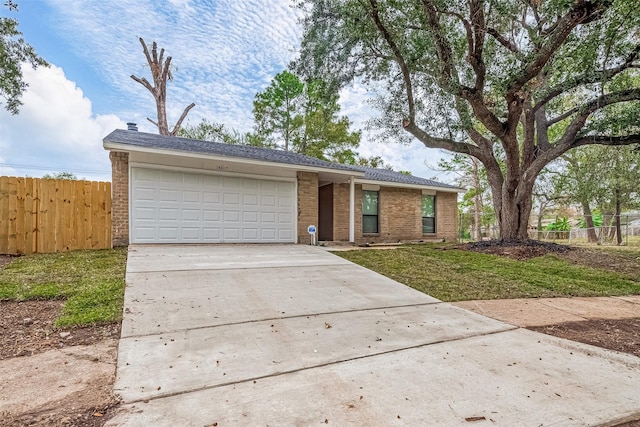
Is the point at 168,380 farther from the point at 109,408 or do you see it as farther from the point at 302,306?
the point at 302,306

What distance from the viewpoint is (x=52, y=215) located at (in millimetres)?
7824

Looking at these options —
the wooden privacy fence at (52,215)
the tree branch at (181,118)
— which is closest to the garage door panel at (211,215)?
the wooden privacy fence at (52,215)

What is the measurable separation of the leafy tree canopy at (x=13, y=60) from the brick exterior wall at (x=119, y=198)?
5532mm

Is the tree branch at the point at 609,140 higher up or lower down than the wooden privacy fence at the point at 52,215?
higher up

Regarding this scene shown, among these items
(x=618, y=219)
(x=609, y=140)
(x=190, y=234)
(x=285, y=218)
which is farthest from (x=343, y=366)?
(x=618, y=219)

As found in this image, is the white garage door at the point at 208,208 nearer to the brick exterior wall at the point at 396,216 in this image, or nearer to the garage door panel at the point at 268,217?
the garage door panel at the point at 268,217

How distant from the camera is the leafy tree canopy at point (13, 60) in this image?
10.2 m

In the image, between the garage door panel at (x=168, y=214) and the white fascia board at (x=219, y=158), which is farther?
the garage door panel at (x=168, y=214)

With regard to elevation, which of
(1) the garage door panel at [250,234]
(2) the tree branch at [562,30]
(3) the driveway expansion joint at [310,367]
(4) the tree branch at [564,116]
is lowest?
(3) the driveway expansion joint at [310,367]

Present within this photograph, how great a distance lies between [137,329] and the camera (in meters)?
3.30

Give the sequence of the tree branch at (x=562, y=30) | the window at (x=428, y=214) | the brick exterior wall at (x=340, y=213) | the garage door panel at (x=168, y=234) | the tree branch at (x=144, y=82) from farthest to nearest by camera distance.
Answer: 1. the tree branch at (x=144, y=82)
2. the window at (x=428, y=214)
3. the brick exterior wall at (x=340, y=213)
4. the garage door panel at (x=168, y=234)
5. the tree branch at (x=562, y=30)

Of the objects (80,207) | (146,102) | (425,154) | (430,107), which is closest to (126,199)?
(80,207)

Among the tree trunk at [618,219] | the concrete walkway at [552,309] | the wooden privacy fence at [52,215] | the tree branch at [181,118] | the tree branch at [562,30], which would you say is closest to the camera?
the concrete walkway at [552,309]

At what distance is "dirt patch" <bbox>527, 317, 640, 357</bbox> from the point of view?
3369 millimetres
